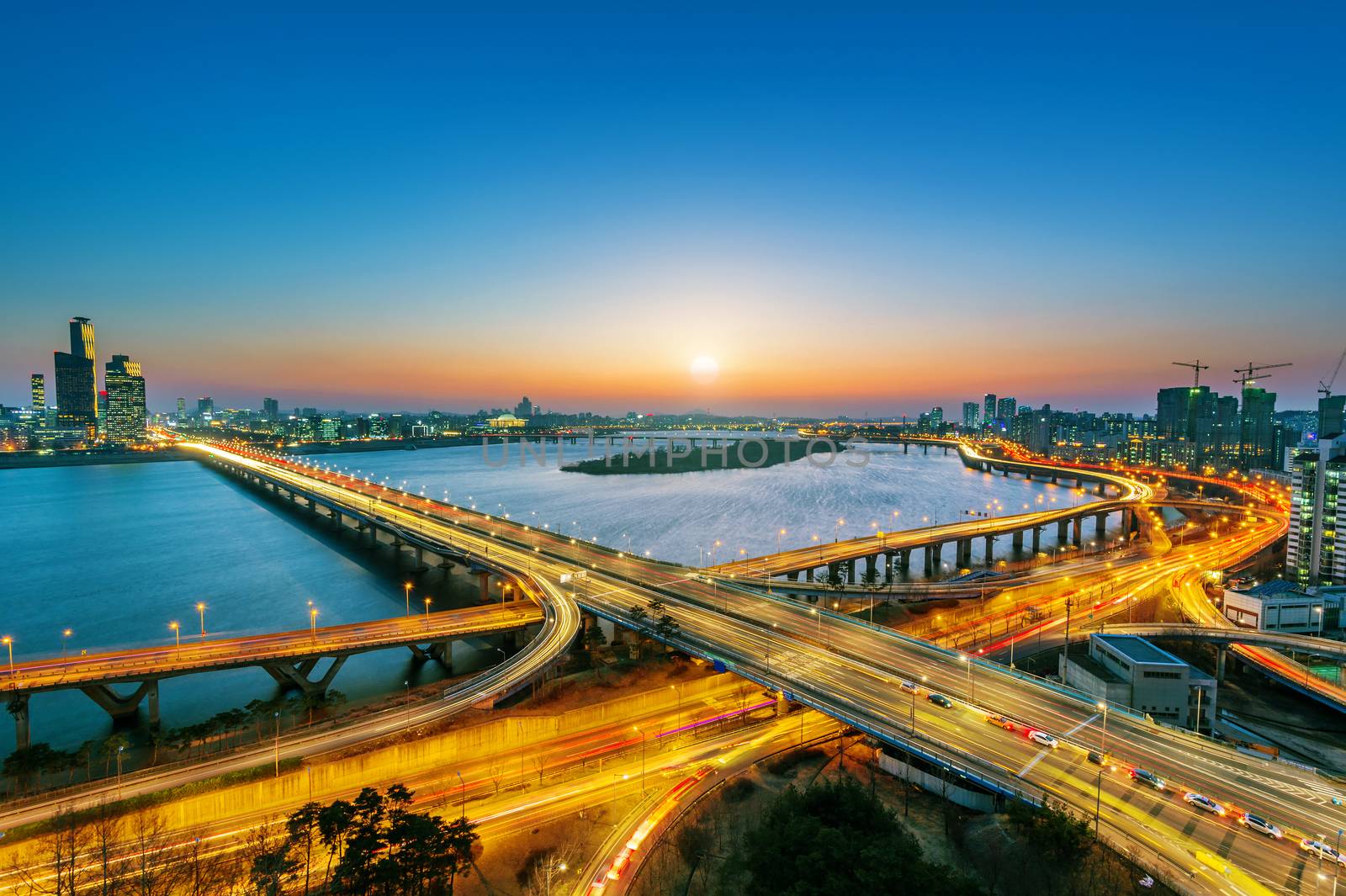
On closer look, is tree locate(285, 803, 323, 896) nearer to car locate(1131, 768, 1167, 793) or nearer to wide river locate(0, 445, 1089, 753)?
wide river locate(0, 445, 1089, 753)

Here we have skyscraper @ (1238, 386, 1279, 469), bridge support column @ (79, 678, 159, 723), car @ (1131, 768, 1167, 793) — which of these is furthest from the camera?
skyscraper @ (1238, 386, 1279, 469)

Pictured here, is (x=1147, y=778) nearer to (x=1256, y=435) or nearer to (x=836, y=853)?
(x=836, y=853)

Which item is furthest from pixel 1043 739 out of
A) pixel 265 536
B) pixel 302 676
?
pixel 265 536

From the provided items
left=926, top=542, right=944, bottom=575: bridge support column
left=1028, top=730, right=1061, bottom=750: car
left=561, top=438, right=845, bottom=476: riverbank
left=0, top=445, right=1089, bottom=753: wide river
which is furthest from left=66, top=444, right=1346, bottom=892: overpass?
left=561, top=438, right=845, bottom=476: riverbank

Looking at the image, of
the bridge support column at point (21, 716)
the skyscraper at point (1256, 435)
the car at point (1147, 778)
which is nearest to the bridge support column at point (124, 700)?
the bridge support column at point (21, 716)

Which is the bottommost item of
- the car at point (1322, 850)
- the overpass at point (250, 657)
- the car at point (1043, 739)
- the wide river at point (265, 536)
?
the wide river at point (265, 536)

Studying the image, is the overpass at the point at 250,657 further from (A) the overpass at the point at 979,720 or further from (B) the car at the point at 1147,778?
(B) the car at the point at 1147,778
